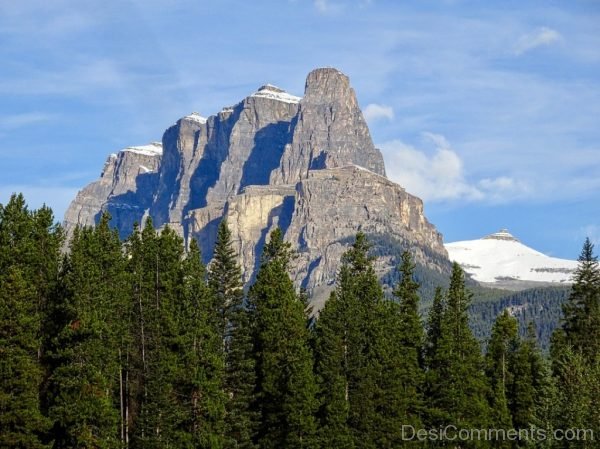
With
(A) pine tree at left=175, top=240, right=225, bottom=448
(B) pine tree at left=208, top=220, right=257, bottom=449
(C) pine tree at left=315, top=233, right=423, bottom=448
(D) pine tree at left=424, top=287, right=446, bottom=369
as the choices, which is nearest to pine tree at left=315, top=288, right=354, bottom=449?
(C) pine tree at left=315, top=233, right=423, bottom=448

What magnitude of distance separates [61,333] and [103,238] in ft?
66.9

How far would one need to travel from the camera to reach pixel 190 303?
85750mm

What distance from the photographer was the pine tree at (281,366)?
285ft

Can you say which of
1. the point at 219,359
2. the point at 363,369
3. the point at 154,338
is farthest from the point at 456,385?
→ the point at 154,338

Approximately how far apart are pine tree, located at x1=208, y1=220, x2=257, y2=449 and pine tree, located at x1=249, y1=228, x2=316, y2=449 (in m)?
1.36

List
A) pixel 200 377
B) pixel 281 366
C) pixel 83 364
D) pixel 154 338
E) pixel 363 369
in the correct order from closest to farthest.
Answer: pixel 83 364 → pixel 200 377 → pixel 154 338 → pixel 281 366 → pixel 363 369

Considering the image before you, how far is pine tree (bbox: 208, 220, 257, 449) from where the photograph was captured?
83688mm

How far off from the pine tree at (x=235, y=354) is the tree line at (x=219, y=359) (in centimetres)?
18

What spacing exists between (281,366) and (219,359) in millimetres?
9467

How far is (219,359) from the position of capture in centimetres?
8156

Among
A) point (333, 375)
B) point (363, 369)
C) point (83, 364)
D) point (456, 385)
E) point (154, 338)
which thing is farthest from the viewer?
point (456, 385)

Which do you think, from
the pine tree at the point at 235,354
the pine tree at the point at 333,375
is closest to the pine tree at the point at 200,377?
the pine tree at the point at 235,354

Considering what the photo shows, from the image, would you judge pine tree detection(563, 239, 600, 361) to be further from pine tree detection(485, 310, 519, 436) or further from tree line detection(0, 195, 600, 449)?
pine tree detection(485, 310, 519, 436)

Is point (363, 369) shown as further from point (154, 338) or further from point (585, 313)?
point (585, 313)
